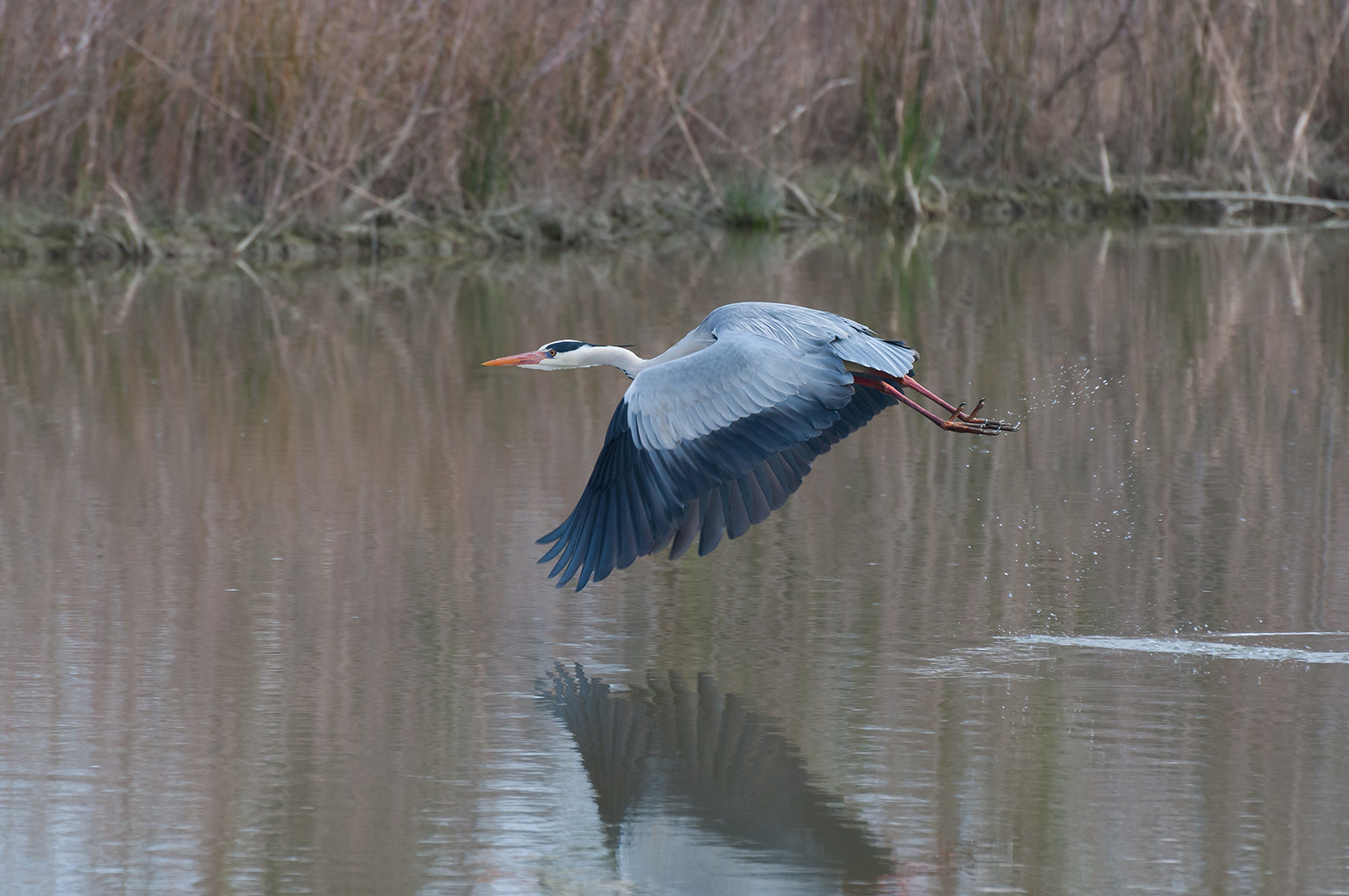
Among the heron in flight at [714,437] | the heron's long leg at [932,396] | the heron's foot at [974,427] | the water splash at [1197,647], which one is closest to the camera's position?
the water splash at [1197,647]

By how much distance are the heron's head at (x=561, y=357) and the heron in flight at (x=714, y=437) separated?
26.7 inches

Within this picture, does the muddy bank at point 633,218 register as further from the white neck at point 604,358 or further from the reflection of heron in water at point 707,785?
the reflection of heron in water at point 707,785

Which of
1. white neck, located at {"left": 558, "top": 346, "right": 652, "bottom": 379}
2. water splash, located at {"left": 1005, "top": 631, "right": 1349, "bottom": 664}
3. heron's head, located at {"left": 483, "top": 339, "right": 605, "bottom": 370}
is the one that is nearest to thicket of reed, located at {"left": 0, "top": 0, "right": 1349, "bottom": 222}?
heron's head, located at {"left": 483, "top": 339, "right": 605, "bottom": 370}

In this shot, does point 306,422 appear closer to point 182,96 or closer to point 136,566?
point 136,566

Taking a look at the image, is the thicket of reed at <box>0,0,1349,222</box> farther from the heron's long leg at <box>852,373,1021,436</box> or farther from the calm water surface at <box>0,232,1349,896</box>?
the heron's long leg at <box>852,373,1021,436</box>

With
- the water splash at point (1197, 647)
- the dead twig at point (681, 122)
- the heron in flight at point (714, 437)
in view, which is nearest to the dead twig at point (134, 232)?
the dead twig at point (681, 122)

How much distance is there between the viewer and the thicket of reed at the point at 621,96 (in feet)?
41.2

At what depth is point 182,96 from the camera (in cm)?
1269

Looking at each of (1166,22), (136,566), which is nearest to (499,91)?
(1166,22)

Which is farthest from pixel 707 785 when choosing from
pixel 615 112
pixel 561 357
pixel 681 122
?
pixel 681 122

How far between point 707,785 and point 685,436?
3.71 feet

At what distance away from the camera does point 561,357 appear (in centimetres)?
611

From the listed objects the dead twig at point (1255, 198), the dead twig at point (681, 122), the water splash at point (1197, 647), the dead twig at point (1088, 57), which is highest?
the dead twig at point (1088, 57)

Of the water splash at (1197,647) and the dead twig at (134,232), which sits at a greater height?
the dead twig at (134,232)
